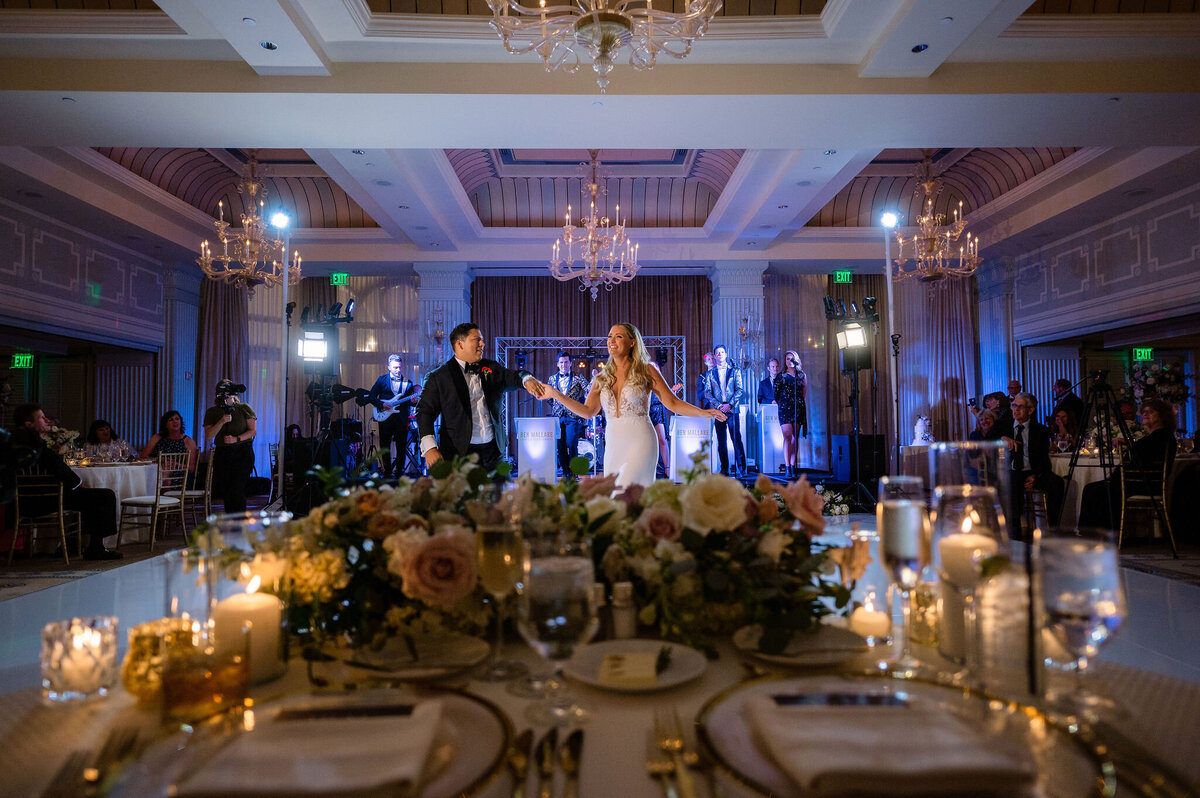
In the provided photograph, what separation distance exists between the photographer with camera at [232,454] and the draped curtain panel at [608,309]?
18.1 ft

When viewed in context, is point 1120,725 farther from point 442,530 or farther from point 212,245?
point 212,245

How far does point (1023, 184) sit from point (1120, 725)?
361 inches

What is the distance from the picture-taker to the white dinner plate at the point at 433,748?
61cm

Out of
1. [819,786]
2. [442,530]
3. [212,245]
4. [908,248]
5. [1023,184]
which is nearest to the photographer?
[819,786]

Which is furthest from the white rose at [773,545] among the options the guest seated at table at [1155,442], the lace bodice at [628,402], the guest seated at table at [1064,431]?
the guest seated at table at [1064,431]

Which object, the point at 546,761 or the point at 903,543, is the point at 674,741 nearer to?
the point at 546,761

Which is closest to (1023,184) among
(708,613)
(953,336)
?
(953,336)

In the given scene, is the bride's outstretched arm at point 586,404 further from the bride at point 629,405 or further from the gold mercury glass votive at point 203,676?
the gold mercury glass votive at point 203,676

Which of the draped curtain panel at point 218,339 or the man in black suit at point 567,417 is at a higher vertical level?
the draped curtain panel at point 218,339

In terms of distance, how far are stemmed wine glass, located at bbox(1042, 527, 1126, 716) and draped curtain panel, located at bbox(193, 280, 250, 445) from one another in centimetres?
1146

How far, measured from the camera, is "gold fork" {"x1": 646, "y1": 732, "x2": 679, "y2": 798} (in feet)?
2.07

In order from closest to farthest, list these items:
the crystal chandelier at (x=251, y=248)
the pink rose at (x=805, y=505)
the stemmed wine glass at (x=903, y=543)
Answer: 1. the stemmed wine glass at (x=903, y=543)
2. the pink rose at (x=805, y=505)
3. the crystal chandelier at (x=251, y=248)

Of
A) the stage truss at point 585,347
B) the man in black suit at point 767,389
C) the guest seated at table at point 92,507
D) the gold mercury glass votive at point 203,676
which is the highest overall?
the stage truss at point 585,347

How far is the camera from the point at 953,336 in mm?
10867
